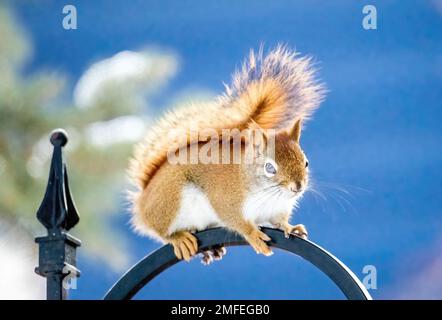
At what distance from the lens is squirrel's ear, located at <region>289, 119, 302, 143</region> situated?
1.33 metres

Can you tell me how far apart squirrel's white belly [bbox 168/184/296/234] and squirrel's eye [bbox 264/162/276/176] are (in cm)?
3

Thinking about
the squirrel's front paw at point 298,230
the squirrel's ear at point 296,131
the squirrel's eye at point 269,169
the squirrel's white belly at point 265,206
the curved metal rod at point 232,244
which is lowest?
the curved metal rod at point 232,244

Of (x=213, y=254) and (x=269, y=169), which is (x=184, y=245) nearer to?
(x=213, y=254)

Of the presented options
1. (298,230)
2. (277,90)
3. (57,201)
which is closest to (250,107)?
(277,90)

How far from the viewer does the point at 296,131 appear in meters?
1.33

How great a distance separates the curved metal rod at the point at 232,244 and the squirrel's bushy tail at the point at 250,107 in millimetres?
237

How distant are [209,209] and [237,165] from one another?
8 centimetres

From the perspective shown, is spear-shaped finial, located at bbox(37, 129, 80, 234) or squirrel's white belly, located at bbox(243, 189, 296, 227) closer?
spear-shaped finial, located at bbox(37, 129, 80, 234)

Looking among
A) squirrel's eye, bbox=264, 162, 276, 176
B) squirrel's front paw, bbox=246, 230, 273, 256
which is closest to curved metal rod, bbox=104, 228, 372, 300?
squirrel's front paw, bbox=246, 230, 273, 256

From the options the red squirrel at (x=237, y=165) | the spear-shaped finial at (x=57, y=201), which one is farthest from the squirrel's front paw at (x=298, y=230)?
the spear-shaped finial at (x=57, y=201)

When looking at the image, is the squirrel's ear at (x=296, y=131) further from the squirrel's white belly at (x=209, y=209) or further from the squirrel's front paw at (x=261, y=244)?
the squirrel's front paw at (x=261, y=244)

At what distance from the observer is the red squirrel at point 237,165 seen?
128cm

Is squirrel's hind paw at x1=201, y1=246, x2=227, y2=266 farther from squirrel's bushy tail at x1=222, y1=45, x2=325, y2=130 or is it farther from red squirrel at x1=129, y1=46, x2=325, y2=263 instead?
squirrel's bushy tail at x1=222, y1=45, x2=325, y2=130
